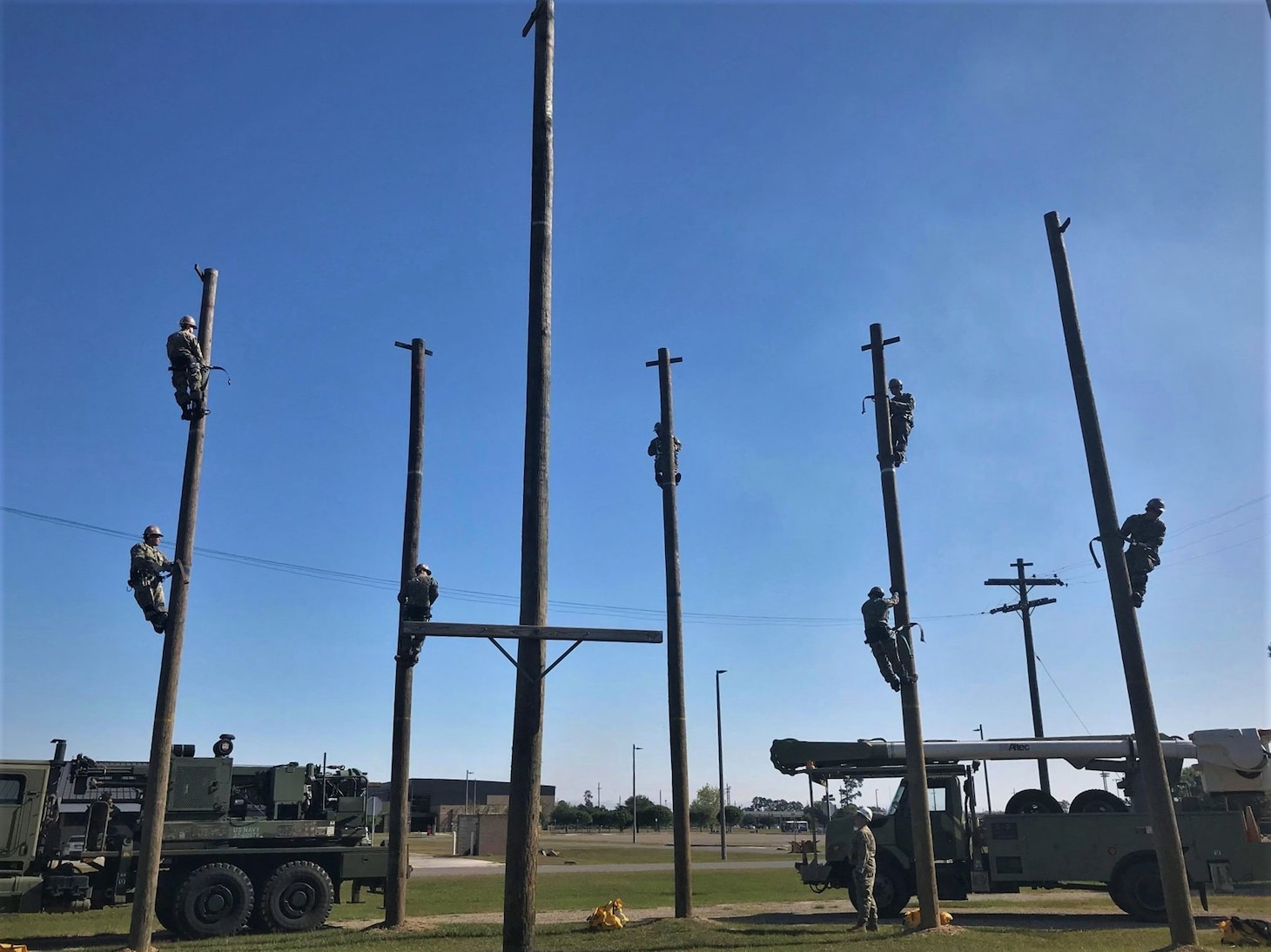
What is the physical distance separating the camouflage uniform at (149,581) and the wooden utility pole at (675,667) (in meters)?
7.51

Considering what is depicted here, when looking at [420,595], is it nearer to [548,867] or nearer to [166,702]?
[166,702]

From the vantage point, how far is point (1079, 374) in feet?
45.3

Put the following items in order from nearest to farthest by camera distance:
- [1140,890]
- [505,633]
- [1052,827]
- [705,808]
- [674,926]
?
1. [505,633]
2. [674,926]
3. [1140,890]
4. [1052,827]
5. [705,808]

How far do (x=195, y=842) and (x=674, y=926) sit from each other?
742 cm

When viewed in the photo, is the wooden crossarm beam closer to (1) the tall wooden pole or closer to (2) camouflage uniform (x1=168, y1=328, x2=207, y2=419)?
(1) the tall wooden pole

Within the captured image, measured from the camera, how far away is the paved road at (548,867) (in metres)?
30.6

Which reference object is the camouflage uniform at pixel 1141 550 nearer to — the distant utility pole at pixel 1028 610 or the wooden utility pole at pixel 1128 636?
the wooden utility pole at pixel 1128 636

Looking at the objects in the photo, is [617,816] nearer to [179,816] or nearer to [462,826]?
[462,826]

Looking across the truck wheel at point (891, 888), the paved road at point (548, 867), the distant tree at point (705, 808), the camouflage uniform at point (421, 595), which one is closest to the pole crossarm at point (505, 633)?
the camouflage uniform at point (421, 595)

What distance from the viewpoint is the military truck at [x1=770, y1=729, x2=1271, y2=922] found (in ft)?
55.0

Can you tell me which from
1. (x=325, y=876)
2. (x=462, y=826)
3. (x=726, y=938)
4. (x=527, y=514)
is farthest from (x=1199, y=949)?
(x=462, y=826)

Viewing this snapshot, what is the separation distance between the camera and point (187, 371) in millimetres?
13016

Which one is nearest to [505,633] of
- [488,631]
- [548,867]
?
[488,631]

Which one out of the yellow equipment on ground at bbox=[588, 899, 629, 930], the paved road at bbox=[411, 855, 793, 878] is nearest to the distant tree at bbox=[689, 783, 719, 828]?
the paved road at bbox=[411, 855, 793, 878]
